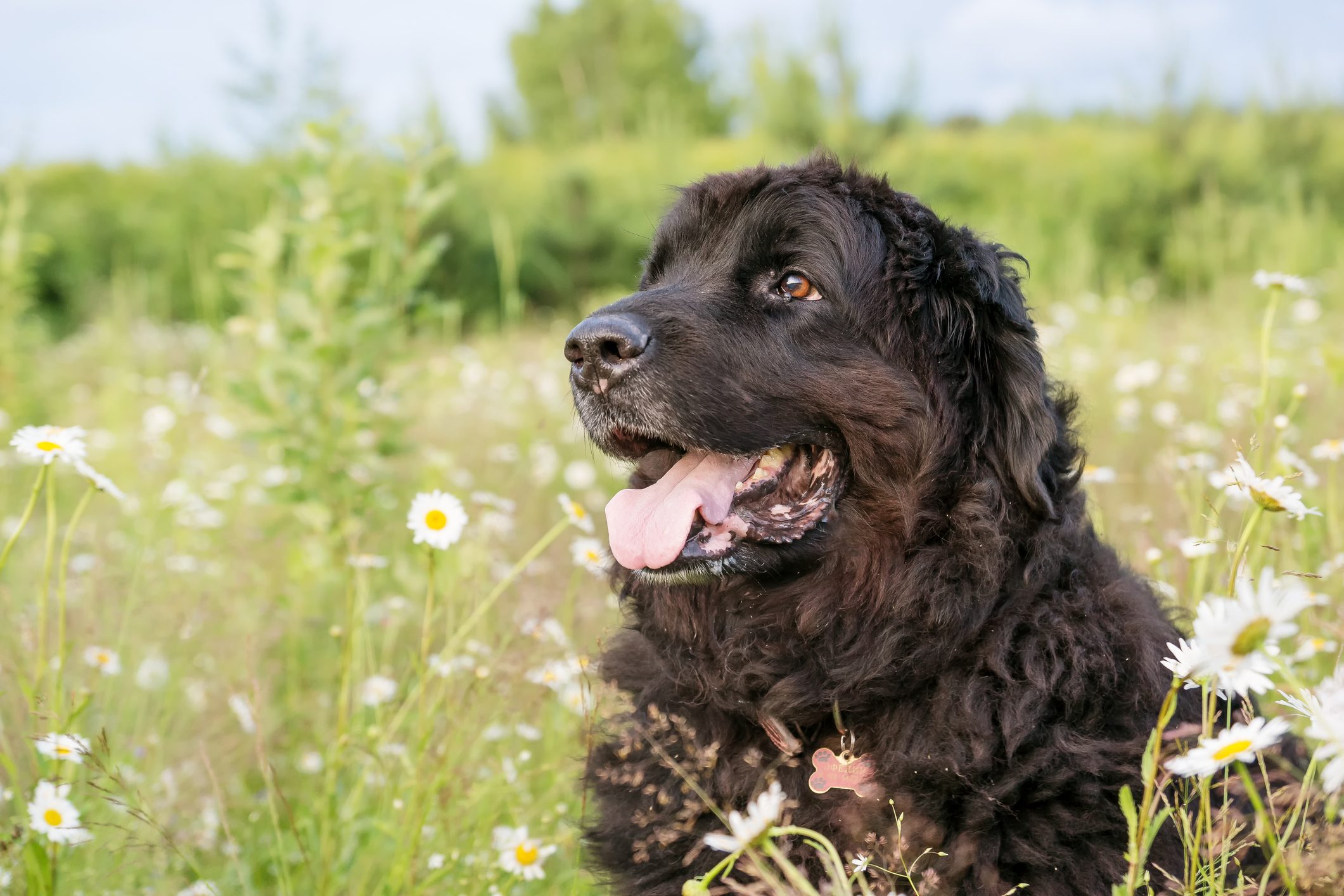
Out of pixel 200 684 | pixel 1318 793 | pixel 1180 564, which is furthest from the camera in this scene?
pixel 200 684

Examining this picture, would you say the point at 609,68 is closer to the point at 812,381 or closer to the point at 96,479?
the point at 812,381

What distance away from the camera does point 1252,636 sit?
3.33ft

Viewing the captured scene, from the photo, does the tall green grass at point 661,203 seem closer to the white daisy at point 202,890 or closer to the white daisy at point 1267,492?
the white daisy at point 202,890

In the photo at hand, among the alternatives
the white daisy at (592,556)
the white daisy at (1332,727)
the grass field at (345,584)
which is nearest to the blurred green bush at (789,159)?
the grass field at (345,584)

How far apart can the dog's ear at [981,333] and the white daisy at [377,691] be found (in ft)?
5.92

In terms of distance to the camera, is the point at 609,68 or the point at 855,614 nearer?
the point at 855,614

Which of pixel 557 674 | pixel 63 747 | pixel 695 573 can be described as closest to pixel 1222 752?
pixel 695 573

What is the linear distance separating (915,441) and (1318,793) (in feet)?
3.65

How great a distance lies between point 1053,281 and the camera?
13.9 metres

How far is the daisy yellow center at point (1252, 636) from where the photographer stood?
1.01 metres

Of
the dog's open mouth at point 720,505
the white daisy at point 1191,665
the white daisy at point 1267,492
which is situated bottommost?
the dog's open mouth at point 720,505

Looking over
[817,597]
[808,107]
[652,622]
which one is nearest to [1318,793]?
[817,597]

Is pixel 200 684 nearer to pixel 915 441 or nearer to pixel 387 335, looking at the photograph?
pixel 387 335

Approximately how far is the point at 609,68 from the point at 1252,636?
106ft
